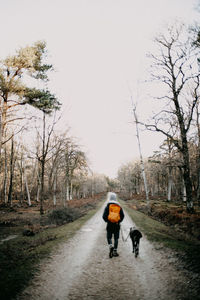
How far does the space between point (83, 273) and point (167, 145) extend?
946 inches

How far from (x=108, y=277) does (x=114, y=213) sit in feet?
5.85

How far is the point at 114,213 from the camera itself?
5.64m

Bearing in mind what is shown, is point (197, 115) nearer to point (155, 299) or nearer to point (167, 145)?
point (167, 145)

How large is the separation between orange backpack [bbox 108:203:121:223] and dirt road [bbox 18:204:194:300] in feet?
4.26

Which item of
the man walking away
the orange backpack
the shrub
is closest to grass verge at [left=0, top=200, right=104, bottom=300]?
the man walking away

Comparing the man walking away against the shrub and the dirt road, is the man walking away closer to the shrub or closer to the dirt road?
the dirt road

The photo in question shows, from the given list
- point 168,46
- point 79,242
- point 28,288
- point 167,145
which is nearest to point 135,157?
point 167,145

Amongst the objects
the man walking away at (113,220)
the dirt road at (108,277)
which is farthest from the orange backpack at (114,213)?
the dirt road at (108,277)

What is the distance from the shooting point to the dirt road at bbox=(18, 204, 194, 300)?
359cm

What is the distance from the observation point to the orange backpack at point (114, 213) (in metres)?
5.59

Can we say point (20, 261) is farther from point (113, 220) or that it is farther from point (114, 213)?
point (114, 213)

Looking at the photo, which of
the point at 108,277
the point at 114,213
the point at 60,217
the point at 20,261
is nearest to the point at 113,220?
the point at 114,213

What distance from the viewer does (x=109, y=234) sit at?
5734 millimetres

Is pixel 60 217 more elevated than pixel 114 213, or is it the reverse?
pixel 114 213
